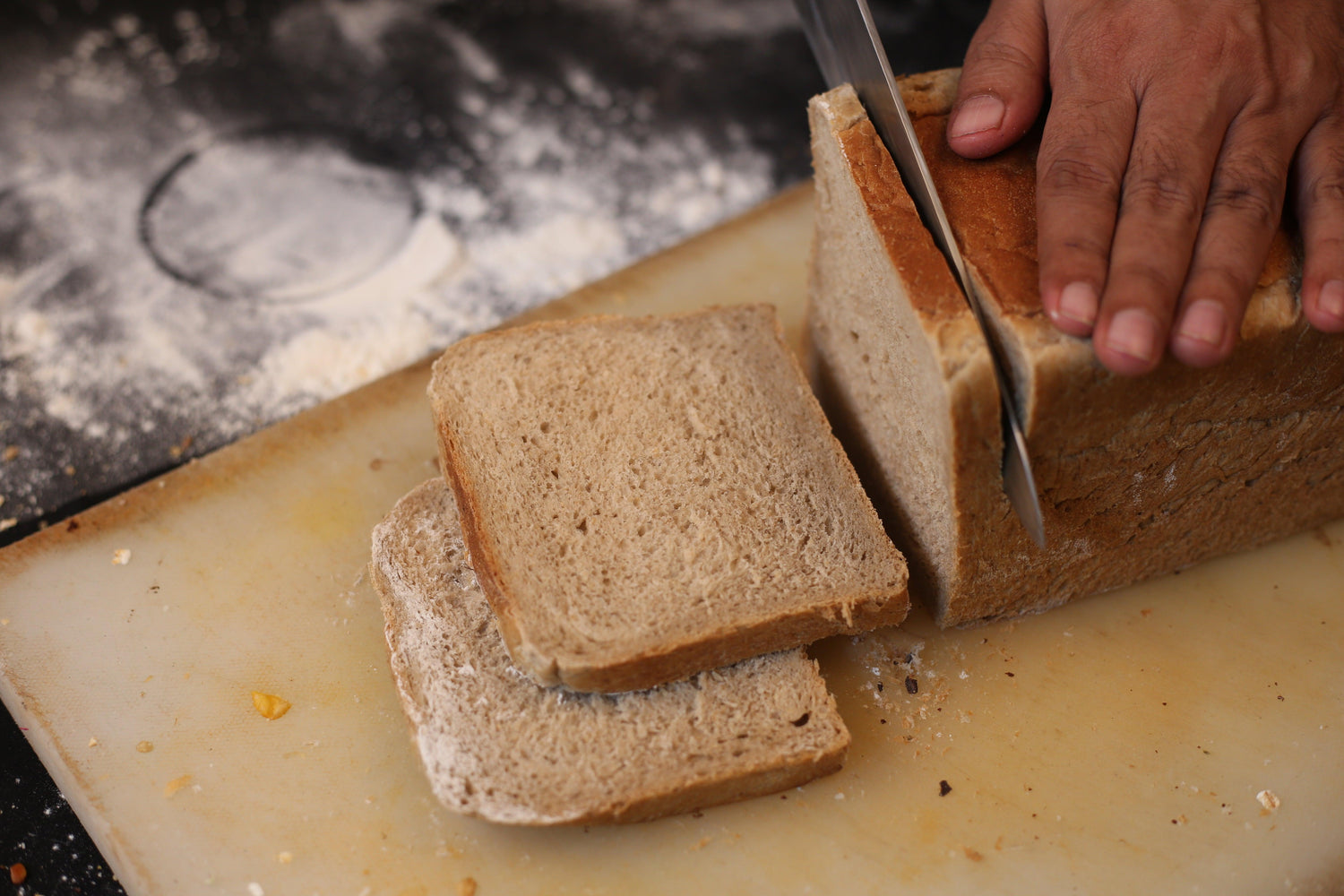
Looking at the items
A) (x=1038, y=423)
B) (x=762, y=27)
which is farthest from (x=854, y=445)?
(x=762, y=27)

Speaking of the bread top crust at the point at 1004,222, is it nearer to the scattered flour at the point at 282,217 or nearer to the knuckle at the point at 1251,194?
the knuckle at the point at 1251,194

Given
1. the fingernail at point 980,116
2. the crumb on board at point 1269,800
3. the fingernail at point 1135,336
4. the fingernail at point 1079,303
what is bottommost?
the crumb on board at point 1269,800

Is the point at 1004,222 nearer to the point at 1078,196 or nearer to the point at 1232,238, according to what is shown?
the point at 1078,196

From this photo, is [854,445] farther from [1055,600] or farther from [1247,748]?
[1247,748]

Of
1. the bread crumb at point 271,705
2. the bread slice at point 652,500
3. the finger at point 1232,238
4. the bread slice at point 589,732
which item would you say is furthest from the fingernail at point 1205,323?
the bread crumb at point 271,705

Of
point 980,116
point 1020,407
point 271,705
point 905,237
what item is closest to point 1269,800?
point 1020,407
